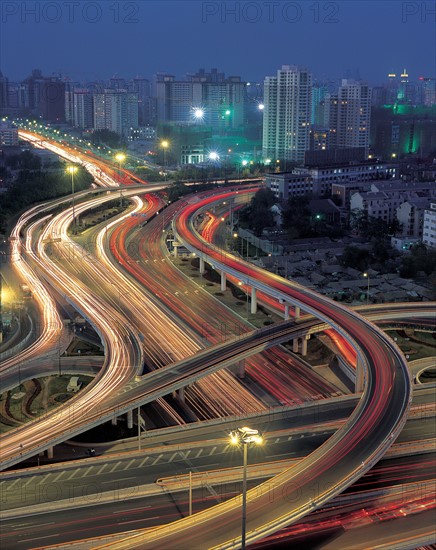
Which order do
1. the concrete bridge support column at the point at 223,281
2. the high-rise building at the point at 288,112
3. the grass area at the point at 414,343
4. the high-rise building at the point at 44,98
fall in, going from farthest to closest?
the high-rise building at the point at 44,98
the high-rise building at the point at 288,112
the concrete bridge support column at the point at 223,281
the grass area at the point at 414,343

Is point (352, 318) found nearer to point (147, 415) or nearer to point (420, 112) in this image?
point (147, 415)

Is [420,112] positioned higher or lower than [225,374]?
higher

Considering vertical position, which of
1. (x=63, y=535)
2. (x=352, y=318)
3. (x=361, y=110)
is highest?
(x=361, y=110)

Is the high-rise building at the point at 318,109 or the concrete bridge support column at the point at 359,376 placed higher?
the high-rise building at the point at 318,109

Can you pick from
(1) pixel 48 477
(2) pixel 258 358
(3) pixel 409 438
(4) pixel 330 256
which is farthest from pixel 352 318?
(4) pixel 330 256

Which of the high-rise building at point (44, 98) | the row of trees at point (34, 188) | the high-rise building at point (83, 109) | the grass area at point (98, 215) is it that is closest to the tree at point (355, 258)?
the grass area at point (98, 215)

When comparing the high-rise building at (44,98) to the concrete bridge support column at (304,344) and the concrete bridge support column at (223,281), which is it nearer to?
the concrete bridge support column at (223,281)

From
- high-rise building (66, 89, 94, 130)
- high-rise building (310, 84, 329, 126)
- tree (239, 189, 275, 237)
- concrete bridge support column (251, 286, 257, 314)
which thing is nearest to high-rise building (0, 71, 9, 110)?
high-rise building (66, 89, 94, 130)
